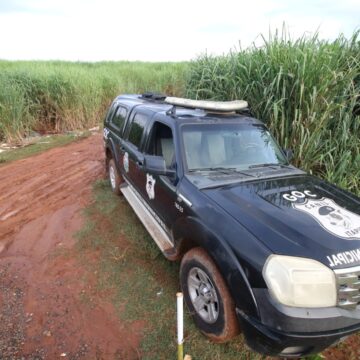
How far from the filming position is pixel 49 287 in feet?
11.6

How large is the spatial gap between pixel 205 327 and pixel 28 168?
6.44m

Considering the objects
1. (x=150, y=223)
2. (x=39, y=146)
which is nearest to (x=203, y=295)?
(x=150, y=223)

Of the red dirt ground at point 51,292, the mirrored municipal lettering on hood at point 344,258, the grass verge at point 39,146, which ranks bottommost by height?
the red dirt ground at point 51,292

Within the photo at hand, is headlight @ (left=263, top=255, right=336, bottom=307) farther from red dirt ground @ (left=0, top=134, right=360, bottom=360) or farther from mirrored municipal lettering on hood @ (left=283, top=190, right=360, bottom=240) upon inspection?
red dirt ground @ (left=0, top=134, right=360, bottom=360)

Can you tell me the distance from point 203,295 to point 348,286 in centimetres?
114

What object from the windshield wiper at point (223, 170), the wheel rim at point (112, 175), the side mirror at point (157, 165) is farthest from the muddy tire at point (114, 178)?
the windshield wiper at point (223, 170)

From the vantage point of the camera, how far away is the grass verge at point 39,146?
8.97m

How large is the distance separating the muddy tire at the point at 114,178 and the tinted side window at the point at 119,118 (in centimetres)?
69

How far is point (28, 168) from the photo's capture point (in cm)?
777

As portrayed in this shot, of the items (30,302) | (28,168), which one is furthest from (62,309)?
(28,168)

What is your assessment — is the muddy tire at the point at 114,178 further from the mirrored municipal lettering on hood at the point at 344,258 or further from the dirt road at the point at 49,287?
the mirrored municipal lettering on hood at the point at 344,258

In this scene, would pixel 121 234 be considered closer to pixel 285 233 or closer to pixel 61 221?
pixel 61 221

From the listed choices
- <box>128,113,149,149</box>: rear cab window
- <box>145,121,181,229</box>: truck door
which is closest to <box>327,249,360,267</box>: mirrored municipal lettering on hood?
<box>145,121,181,229</box>: truck door

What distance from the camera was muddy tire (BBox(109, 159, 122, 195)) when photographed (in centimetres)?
560
